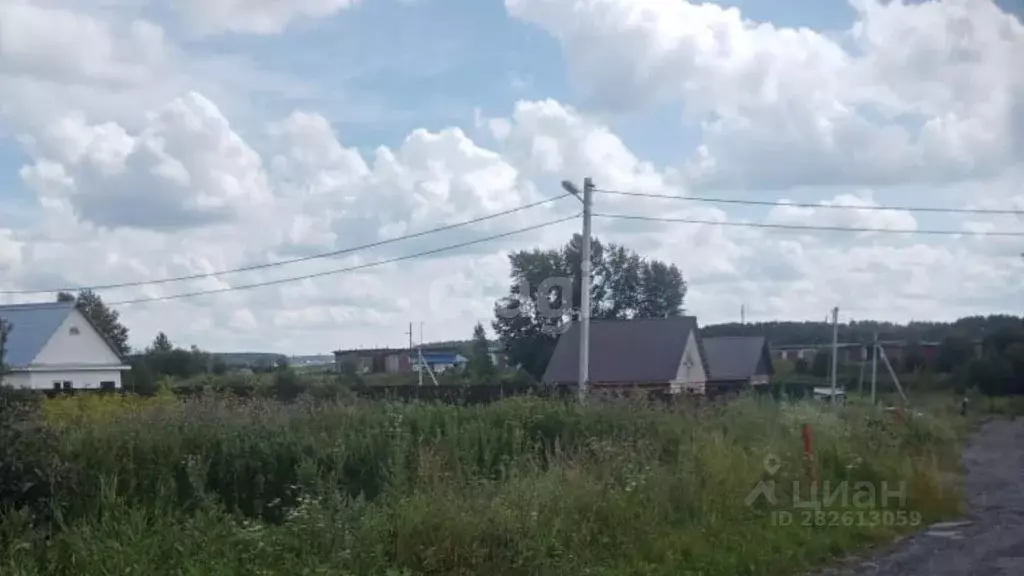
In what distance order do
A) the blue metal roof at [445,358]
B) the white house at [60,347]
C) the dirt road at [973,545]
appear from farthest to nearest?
the blue metal roof at [445,358]
the white house at [60,347]
the dirt road at [973,545]

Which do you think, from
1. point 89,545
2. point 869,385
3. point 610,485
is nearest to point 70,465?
point 89,545

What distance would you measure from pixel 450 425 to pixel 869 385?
22.8 m

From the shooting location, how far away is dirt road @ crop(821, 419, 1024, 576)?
11719mm

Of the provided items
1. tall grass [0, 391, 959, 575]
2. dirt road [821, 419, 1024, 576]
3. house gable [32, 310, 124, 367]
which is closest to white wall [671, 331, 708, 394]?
house gable [32, 310, 124, 367]

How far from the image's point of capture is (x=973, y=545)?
1335 centimetres

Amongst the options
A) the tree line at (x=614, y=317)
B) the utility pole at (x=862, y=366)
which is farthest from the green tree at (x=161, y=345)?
the utility pole at (x=862, y=366)

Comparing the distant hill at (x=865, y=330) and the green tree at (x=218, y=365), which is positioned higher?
the distant hill at (x=865, y=330)

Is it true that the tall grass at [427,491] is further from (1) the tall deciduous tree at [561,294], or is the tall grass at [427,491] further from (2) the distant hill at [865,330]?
(1) the tall deciduous tree at [561,294]

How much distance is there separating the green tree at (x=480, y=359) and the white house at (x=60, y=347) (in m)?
13.5

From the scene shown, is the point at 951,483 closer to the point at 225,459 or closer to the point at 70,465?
the point at 225,459

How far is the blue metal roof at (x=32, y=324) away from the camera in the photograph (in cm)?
3812

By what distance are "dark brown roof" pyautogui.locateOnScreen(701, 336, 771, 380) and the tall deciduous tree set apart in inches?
127

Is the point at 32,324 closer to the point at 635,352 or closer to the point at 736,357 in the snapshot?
the point at 635,352

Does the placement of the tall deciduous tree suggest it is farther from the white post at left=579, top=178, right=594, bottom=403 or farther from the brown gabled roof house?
the white post at left=579, top=178, right=594, bottom=403
